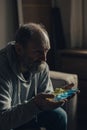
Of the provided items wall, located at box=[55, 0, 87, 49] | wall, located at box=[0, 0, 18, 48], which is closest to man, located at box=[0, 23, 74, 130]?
wall, located at box=[0, 0, 18, 48]

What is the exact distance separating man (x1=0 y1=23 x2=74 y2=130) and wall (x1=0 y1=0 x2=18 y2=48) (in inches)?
37.4

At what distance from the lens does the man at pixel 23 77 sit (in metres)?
1.57

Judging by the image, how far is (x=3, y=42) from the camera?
2.76 metres

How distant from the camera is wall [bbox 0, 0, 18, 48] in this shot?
108 inches

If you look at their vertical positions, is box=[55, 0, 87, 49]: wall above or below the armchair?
above

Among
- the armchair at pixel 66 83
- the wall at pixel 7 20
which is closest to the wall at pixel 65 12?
the wall at pixel 7 20

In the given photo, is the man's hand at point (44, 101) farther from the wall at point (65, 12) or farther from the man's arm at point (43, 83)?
the wall at point (65, 12)

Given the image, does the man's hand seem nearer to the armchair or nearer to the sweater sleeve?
the sweater sleeve

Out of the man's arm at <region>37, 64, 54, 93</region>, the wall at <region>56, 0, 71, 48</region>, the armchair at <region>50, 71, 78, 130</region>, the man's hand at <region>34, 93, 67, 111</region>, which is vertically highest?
the wall at <region>56, 0, 71, 48</region>

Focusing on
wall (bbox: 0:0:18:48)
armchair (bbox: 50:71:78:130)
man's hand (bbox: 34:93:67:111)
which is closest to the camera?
man's hand (bbox: 34:93:67:111)

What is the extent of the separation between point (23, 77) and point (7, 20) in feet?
3.74

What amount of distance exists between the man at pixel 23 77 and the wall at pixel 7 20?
950mm

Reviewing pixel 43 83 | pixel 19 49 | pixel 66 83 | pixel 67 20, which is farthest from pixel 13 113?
pixel 67 20

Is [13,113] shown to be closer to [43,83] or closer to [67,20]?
[43,83]
